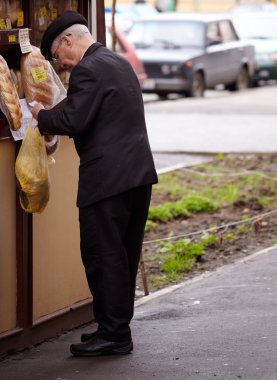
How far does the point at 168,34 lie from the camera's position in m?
22.2

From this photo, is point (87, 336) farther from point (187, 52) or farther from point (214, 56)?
point (214, 56)

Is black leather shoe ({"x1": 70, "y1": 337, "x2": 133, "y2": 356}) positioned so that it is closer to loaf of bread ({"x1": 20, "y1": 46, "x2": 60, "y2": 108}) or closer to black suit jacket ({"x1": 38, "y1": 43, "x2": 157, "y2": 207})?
black suit jacket ({"x1": 38, "y1": 43, "x2": 157, "y2": 207})

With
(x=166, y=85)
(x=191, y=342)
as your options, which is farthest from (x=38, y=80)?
(x=166, y=85)

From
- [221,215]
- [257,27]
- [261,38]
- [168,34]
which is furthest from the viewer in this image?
[257,27]

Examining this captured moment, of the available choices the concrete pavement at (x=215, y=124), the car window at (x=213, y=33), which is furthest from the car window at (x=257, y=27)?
the concrete pavement at (x=215, y=124)

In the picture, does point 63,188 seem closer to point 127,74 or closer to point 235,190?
point 127,74

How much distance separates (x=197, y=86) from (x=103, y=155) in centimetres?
1645

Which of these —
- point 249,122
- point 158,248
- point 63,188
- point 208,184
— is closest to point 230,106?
point 249,122

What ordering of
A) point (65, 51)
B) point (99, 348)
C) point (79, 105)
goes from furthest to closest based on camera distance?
point (99, 348) < point (65, 51) < point (79, 105)

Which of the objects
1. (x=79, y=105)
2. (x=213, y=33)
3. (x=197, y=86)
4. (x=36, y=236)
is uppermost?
(x=79, y=105)

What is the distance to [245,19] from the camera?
2794cm

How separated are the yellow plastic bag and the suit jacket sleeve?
0.72 ft

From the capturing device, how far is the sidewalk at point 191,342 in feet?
17.8

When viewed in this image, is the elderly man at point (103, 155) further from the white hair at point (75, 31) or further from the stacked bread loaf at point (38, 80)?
the stacked bread loaf at point (38, 80)
